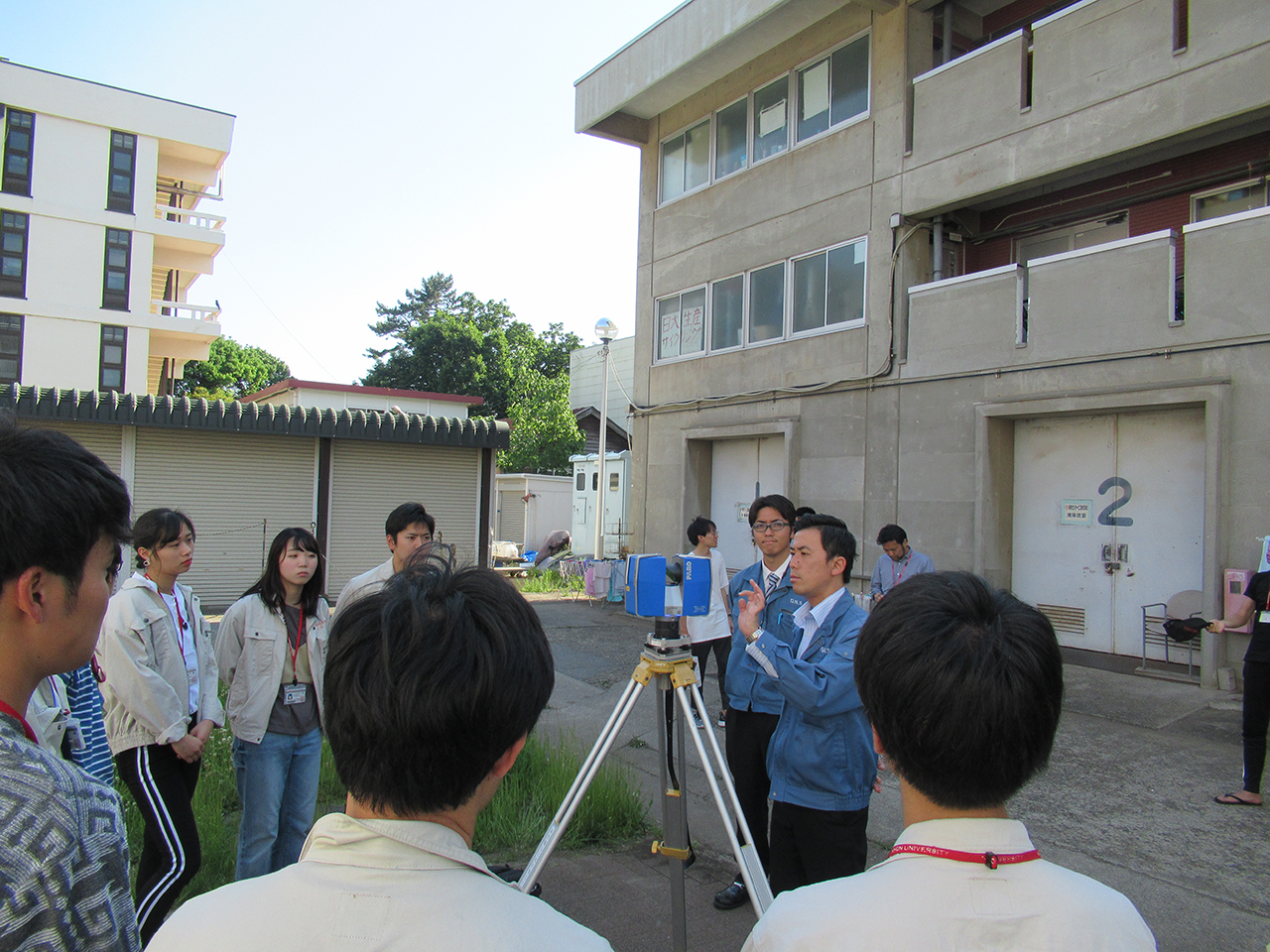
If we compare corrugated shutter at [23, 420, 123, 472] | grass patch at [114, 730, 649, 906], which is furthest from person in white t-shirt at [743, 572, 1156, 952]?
corrugated shutter at [23, 420, 123, 472]

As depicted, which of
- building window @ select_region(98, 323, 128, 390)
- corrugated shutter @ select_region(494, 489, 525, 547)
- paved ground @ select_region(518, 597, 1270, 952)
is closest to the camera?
paved ground @ select_region(518, 597, 1270, 952)

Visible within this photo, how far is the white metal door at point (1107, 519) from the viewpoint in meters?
8.83

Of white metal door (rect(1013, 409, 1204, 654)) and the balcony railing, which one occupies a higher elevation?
the balcony railing

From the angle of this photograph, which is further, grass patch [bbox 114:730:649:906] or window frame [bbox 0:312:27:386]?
window frame [bbox 0:312:27:386]

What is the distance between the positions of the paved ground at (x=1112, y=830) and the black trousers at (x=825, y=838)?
80 cm

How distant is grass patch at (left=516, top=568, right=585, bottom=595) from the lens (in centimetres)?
1697

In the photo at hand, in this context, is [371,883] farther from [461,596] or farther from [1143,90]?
[1143,90]

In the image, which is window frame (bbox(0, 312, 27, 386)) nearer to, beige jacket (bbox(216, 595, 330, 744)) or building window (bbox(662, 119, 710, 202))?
building window (bbox(662, 119, 710, 202))

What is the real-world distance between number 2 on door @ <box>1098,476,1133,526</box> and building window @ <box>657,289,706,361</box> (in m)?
6.85

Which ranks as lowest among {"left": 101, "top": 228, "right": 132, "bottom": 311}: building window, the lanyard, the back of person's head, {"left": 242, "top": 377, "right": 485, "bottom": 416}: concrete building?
the lanyard

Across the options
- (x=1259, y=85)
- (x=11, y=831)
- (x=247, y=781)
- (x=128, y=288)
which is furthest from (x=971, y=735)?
(x=128, y=288)

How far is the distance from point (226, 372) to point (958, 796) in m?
51.1

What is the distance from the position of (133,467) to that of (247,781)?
12.5 meters

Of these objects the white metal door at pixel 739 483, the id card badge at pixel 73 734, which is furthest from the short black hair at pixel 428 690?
the white metal door at pixel 739 483
